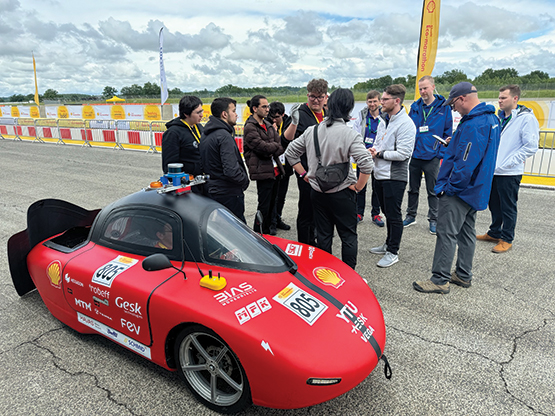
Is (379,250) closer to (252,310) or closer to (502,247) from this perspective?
(502,247)

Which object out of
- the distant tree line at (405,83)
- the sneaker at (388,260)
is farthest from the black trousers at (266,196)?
the distant tree line at (405,83)

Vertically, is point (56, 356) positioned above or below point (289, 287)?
below

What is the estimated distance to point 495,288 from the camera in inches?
160

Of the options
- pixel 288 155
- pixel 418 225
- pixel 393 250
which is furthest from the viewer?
pixel 418 225

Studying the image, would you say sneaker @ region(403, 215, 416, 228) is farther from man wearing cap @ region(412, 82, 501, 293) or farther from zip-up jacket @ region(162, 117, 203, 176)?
zip-up jacket @ region(162, 117, 203, 176)

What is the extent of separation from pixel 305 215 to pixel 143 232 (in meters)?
2.20

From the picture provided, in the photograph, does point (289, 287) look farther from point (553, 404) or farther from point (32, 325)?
point (32, 325)

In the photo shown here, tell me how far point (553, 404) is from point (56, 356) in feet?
12.1

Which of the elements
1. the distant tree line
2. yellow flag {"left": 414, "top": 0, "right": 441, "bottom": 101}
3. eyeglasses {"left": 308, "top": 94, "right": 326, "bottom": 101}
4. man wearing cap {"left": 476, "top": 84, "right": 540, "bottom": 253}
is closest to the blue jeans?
man wearing cap {"left": 476, "top": 84, "right": 540, "bottom": 253}

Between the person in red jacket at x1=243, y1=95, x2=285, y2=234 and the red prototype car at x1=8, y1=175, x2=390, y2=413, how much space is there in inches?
76.4

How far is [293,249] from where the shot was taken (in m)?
3.33

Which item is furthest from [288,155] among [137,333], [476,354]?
[476,354]

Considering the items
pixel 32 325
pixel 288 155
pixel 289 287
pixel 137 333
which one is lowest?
pixel 32 325

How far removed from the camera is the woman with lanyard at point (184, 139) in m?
4.55
